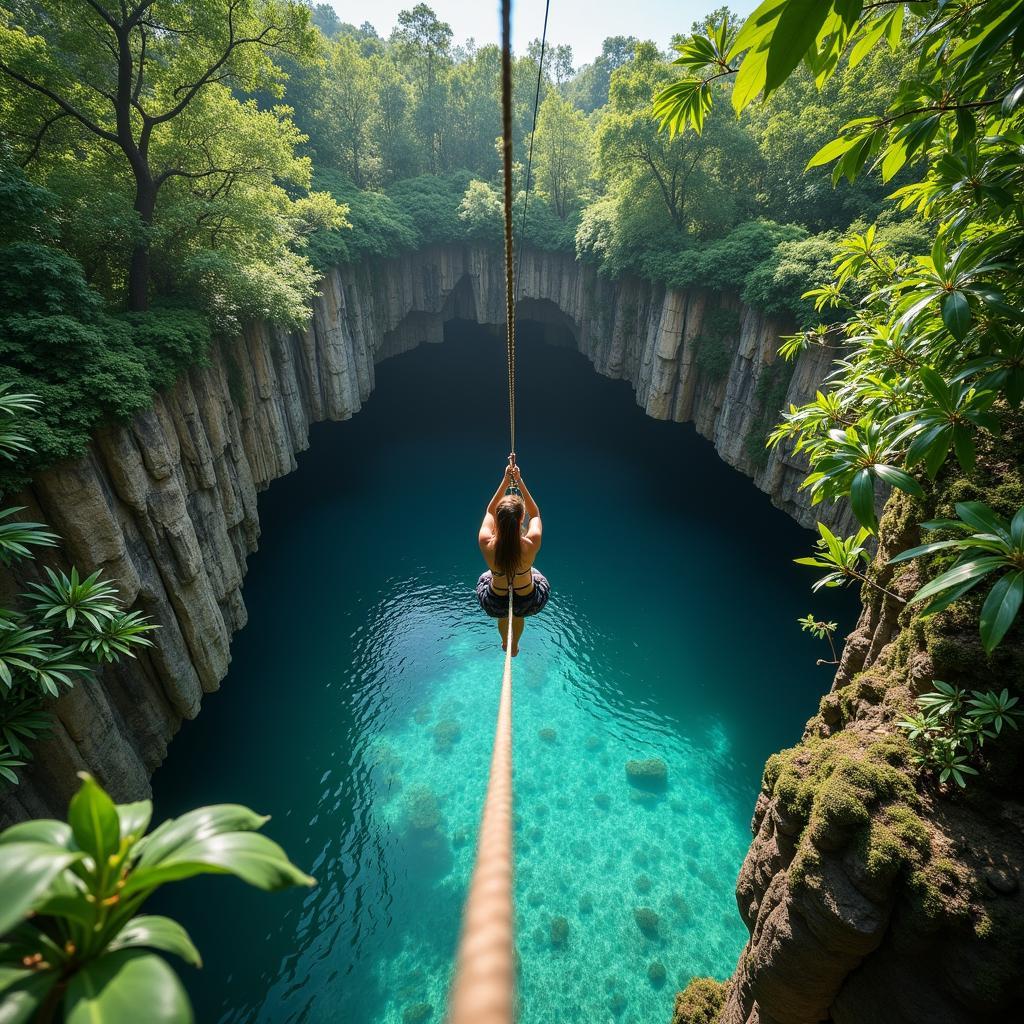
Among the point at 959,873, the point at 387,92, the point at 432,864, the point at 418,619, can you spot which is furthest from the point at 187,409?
the point at 387,92

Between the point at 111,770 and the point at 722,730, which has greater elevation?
the point at 111,770

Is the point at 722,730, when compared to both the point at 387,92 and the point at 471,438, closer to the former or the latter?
the point at 471,438

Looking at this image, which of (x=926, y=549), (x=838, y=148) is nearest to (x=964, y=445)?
(x=926, y=549)

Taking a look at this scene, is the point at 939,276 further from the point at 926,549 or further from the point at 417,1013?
the point at 417,1013

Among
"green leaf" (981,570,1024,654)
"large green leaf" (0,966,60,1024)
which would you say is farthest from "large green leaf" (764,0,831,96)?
"large green leaf" (0,966,60,1024)

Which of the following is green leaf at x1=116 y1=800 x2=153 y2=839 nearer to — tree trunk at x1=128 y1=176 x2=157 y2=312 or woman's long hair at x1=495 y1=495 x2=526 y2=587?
woman's long hair at x1=495 y1=495 x2=526 y2=587

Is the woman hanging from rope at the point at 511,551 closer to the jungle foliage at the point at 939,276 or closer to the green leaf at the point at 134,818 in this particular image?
the jungle foliage at the point at 939,276

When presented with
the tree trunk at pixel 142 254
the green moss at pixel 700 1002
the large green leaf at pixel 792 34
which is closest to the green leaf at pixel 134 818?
the large green leaf at pixel 792 34
